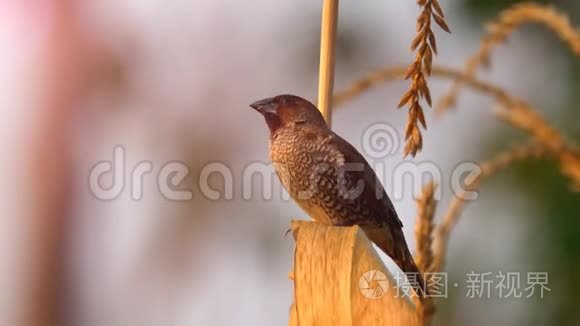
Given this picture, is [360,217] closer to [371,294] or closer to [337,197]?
[337,197]

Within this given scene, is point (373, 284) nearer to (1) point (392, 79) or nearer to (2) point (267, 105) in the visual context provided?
(1) point (392, 79)

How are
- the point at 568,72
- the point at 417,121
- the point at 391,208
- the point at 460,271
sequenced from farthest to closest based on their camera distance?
1. the point at 568,72
2. the point at 460,271
3. the point at 391,208
4. the point at 417,121

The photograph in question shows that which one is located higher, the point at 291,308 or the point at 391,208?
the point at 391,208

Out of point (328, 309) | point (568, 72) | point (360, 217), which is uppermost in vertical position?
point (568, 72)

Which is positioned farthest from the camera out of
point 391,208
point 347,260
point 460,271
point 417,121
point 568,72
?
point 568,72

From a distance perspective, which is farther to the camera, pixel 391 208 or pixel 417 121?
pixel 391 208

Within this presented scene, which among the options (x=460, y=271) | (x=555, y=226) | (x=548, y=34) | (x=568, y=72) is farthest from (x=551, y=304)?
(x=548, y=34)

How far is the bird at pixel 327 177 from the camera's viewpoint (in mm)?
1755

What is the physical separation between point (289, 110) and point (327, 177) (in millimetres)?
134

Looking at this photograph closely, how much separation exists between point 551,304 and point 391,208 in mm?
1604

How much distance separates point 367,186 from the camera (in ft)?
5.90

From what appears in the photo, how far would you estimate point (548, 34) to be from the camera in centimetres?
456

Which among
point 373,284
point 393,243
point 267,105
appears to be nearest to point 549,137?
point 373,284

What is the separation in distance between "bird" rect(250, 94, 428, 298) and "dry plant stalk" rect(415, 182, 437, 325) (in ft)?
2.23
